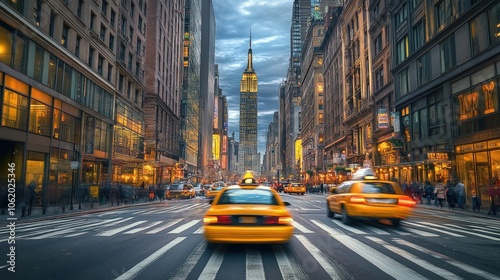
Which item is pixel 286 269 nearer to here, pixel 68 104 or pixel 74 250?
pixel 74 250

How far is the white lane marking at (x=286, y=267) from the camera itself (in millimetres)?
5875

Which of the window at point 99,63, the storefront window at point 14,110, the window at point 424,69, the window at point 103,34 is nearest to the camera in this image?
the storefront window at point 14,110

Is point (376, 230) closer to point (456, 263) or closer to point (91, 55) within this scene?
point (456, 263)

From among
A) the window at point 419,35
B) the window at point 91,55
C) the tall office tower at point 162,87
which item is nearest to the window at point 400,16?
the window at point 419,35

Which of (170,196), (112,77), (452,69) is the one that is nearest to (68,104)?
(112,77)

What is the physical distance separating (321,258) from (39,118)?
2382 centimetres

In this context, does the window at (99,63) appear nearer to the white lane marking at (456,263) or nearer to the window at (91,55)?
the window at (91,55)

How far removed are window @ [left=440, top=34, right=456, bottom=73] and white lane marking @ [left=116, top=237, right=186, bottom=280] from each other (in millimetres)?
27459

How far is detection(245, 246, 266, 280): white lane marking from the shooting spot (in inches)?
229

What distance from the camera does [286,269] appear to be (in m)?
6.34

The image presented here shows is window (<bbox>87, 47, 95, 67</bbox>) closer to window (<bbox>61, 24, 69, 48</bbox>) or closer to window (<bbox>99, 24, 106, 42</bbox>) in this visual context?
window (<bbox>99, 24, 106, 42</bbox>)

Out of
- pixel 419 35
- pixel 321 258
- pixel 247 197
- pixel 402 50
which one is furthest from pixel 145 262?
pixel 402 50

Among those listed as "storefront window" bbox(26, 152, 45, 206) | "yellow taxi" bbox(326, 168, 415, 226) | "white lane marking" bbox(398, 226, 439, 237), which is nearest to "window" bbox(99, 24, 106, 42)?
"storefront window" bbox(26, 152, 45, 206)

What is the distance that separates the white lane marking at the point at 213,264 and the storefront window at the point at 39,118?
2093 cm
